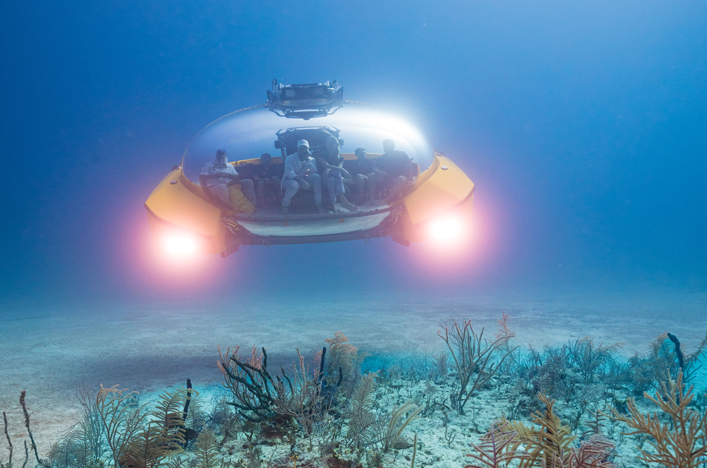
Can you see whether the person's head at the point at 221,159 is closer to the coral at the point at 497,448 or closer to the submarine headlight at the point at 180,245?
the submarine headlight at the point at 180,245

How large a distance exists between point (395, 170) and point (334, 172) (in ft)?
2.66

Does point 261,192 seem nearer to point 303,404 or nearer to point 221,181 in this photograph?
point 221,181

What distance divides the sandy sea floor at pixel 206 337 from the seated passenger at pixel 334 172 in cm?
236

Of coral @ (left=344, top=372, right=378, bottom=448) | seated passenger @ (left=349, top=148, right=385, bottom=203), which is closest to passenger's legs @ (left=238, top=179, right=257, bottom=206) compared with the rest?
seated passenger @ (left=349, top=148, right=385, bottom=203)

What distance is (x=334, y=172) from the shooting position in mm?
A: 3828

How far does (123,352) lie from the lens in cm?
493

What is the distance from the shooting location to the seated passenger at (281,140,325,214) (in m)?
3.72

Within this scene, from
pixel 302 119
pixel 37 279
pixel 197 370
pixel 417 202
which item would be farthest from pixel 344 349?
pixel 37 279

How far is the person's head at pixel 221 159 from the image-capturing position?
13.0ft

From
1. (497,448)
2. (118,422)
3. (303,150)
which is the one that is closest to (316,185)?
(303,150)

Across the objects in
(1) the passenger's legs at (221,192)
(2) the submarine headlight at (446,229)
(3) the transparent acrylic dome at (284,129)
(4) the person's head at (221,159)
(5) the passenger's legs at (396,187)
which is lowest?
(2) the submarine headlight at (446,229)

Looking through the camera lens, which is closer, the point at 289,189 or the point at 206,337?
the point at 289,189

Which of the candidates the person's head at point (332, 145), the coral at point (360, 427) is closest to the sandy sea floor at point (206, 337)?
the coral at point (360, 427)

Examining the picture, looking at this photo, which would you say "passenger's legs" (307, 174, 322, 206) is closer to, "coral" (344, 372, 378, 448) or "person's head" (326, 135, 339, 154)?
"person's head" (326, 135, 339, 154)
